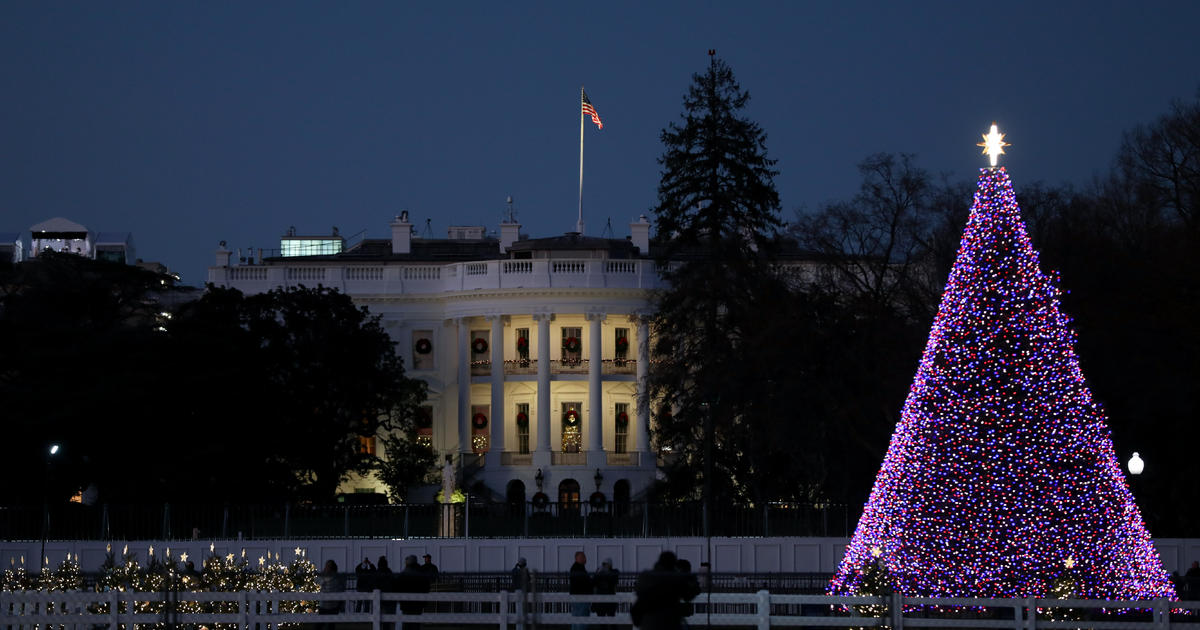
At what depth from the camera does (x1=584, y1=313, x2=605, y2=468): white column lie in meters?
80.4

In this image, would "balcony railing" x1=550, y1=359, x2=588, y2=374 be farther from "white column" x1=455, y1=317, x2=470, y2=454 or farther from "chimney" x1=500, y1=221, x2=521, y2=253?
"chimney" x1=500, y1=221, x2=521, y2=253

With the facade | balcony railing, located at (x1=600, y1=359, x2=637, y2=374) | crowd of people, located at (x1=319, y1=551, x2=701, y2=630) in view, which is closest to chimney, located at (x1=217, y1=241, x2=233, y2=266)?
the facade

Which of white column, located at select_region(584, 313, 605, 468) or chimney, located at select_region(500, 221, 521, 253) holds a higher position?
chimney, located at select_region(500, 221, 521, 253)

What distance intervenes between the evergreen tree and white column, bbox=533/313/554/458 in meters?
10.5

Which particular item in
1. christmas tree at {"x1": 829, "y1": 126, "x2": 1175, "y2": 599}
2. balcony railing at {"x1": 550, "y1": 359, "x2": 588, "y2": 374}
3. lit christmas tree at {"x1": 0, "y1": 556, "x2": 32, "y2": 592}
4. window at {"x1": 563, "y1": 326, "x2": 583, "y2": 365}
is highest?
window at {"x1": 563, "y1": 326, "x2": 583, "y2": 365}

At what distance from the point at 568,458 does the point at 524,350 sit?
619 centimetres

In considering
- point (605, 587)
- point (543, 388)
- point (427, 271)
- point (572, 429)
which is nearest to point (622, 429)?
point (572, 429)

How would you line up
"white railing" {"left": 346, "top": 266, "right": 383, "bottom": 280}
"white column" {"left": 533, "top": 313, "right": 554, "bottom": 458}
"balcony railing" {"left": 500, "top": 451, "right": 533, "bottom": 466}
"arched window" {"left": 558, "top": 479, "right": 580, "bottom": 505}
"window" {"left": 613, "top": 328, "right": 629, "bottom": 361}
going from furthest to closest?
"white railing" {"left": 346, "top": 266, "right": 383, "bottom": 280} → "window" {"left": 613, "top": 328, "right": 629, "bottom": 361} → "balcony railing" {"left": 500, "top": 451, "right": 533, "bottom": 466} → "white column" {"left": 533, "top": 313, "right": 554, "bottom": 458} → "arched window" {"left": 558, "top": 479, "right": 580, "bottom": 505}

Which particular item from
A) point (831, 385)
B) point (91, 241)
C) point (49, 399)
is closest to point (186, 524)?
point (49, 399)

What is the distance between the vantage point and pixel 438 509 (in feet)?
154

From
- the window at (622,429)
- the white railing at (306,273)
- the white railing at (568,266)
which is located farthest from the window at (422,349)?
the window at (622,429)

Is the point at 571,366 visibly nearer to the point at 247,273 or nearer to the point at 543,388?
the point at 543,388

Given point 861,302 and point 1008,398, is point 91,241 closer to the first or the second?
point 861,302

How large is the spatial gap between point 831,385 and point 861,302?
2.84 m
